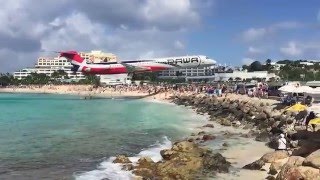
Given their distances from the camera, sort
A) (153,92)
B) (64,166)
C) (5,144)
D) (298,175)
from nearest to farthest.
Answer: (298,175) → (64,166) → (5,144) → (153,92)

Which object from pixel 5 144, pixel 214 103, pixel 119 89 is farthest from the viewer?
pixel 119 89

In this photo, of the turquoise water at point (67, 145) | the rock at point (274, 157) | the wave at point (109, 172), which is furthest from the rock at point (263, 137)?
the rock at point (274, 157)

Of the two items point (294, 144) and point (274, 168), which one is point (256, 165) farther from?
point (294, 144)

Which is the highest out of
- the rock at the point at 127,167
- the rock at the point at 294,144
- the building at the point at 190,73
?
the building at the point at 190,73

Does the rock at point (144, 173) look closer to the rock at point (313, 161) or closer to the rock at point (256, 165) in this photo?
the rock at point (256, 165)

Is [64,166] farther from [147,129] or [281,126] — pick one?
[147,129]

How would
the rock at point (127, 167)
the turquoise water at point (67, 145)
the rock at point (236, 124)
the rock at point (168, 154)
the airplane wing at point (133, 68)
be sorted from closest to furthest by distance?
1. the rock at point (127, 167)
2. the turquoise water at point (67, 145)
3. the rock at point (168, 154)
4. the rock at point (236, 124)
5. the airplane wing at point (133, 68)

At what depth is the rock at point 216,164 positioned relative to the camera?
19.3m

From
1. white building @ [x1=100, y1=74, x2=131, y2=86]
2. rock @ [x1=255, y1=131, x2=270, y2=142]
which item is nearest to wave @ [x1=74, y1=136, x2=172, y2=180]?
rock @ [x1=255, y1=131, x2=270, y2=142]

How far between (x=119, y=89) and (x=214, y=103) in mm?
68515

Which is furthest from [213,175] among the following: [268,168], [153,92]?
[153,92]

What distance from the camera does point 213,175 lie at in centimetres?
1847

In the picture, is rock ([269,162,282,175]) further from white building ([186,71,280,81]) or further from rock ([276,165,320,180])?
white building ([186,71,280,81])

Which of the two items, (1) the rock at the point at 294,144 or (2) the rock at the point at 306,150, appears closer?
(2) the rock at the point at 306,150
